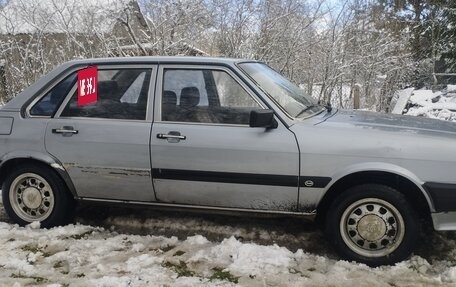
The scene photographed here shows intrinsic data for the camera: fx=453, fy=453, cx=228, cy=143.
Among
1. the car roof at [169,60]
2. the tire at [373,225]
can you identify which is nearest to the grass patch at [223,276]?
the tire at [373,225]

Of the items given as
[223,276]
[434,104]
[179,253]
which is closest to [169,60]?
[179,253]

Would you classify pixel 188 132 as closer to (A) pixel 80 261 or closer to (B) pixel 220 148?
(B) pixel 220 148

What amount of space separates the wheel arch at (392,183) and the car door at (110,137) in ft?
5.41

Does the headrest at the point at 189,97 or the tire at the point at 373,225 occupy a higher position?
the headrest at the point at 189,97

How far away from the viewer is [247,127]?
12.8 feet

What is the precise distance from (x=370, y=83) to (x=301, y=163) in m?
10.6

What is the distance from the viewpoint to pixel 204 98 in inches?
159

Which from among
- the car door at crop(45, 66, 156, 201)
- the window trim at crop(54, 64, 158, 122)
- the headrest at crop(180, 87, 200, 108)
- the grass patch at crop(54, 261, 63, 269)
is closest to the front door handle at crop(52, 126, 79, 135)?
the car door at crop(45, 66, 156, 201)

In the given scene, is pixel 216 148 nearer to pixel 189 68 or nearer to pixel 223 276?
pixel 189 68

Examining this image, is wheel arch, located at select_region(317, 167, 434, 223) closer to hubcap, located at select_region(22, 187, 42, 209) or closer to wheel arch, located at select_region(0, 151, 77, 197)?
wheel arch, located at select_region(0, 151, 77, 197)

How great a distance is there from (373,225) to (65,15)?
1006 cm

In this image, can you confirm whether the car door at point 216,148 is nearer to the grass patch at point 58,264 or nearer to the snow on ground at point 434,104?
the grass patch at point 58,264

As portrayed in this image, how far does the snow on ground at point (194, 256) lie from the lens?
11.4 feet

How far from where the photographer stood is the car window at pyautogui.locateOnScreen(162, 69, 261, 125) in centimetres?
396
